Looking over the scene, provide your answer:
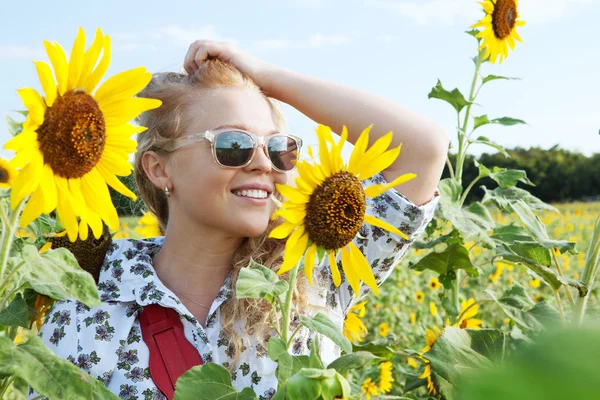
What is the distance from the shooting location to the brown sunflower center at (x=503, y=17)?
241 centimetres

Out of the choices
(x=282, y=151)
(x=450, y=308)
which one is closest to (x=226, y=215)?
(x=282, y=151)

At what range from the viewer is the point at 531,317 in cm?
147

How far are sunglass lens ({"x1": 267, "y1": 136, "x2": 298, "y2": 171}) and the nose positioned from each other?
16 millimetres

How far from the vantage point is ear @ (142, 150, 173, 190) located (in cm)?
169

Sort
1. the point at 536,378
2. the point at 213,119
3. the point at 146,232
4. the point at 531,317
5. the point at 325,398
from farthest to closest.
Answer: the point at 146,232 → the point at 213,119 → the point at 531,317 → the point at 325,398 → the point at 536,378

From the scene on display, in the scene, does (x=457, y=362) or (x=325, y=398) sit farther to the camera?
(x=457, y=362)

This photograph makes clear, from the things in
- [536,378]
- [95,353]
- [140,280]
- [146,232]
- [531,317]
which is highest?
[536,378]

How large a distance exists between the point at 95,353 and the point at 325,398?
0.92 meters

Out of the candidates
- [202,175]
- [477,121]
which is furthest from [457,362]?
[477,121]

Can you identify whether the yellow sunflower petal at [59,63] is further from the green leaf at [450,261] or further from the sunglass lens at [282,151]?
the green leaf at [450,261]

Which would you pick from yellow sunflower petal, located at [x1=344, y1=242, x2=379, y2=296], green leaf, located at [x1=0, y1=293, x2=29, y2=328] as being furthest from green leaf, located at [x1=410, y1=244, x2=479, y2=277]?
green leaf, located at [x1=0, y1=293, x2=29, y2=328]

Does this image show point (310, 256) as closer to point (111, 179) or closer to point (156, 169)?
point (111, 179)

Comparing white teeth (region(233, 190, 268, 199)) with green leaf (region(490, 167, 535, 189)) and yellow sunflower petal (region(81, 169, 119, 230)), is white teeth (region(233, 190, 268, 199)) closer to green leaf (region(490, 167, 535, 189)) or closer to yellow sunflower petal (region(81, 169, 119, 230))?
yellow sunflower petal (region(81, 169, 119, 230))

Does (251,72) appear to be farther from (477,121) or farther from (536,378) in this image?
(536,378)
